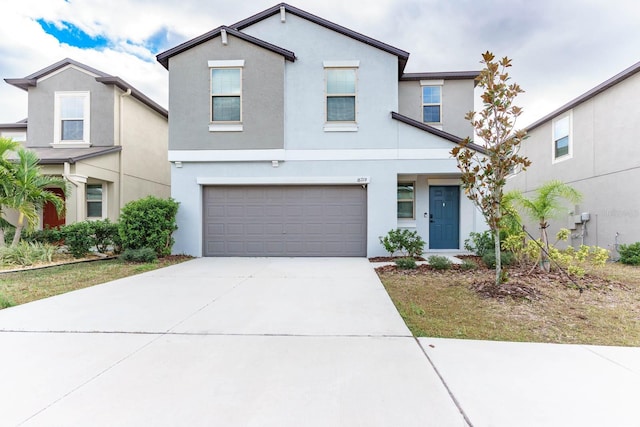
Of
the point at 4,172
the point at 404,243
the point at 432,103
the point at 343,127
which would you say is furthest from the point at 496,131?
the point at 4,172

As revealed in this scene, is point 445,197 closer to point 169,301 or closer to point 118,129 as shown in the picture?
point 169,301

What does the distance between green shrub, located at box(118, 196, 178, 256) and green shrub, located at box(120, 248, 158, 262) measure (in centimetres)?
32

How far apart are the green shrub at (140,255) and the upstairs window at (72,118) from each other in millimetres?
6496

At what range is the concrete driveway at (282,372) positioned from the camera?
206 cm

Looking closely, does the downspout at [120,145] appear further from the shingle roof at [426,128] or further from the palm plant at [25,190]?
the shingle roof at [426,128]

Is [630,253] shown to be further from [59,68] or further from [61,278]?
[59,68]

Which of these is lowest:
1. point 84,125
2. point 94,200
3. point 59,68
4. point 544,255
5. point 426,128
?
point 544,255

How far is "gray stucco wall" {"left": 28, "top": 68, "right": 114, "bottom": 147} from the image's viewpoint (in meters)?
11.9

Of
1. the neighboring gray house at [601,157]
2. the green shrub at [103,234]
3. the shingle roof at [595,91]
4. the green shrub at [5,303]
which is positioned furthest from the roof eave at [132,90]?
the shingle roof at [595,91]

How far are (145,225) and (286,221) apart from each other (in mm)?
4053

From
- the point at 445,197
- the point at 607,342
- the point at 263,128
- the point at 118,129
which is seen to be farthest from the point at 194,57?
the point at 607,342

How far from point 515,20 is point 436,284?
10129 mm

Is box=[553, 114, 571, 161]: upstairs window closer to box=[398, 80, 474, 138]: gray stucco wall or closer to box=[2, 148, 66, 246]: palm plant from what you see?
box=[398, 80, 474, 138]: gray stucco wall

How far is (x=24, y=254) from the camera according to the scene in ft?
26.8
